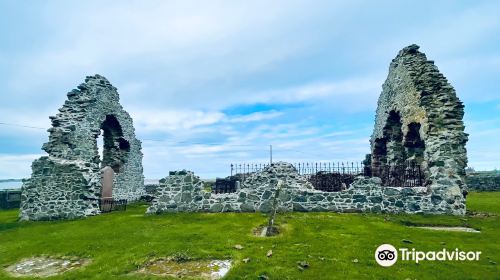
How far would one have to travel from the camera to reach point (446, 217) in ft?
47.3

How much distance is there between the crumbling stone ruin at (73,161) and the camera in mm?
17594

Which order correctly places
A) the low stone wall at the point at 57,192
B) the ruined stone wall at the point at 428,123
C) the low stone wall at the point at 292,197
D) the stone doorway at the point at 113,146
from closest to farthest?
1. the low stone wall at the point at 292,197
2. the ruined stone wall at the point at 428,123
3. the low stone wall at the point at 57,192
4. the stone doorway at the point at 113,146

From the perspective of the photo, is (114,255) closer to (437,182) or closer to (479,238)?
(479,238)

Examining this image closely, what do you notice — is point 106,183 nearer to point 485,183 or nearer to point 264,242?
point 264,242

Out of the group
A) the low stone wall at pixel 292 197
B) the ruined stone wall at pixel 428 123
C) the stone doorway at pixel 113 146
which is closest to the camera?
the low stone wall at pixel 292 197

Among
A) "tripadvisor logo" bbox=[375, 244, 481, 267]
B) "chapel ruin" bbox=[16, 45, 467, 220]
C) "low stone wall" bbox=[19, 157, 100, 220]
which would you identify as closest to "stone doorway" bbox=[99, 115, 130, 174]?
"chapel ruin" bbox=[16, 45, 467, 220]

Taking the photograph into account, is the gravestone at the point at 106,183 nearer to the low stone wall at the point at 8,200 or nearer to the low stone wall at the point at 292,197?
the low stone wall at the point at 292,197

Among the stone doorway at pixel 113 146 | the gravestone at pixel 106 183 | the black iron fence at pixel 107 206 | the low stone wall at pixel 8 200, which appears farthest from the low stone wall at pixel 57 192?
the low stone wall at pixel 8 200

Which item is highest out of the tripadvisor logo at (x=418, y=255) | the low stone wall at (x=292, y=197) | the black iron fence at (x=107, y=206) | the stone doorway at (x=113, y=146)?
the stone doorway at (x=113, y=146)

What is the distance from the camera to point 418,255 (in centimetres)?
939

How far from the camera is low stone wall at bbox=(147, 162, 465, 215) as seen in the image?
15.2 metres

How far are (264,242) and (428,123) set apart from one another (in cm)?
1115

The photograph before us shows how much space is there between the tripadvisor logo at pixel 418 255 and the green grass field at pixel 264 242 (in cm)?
22

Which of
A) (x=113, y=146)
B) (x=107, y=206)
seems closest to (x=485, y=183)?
(x=107, y=206)
